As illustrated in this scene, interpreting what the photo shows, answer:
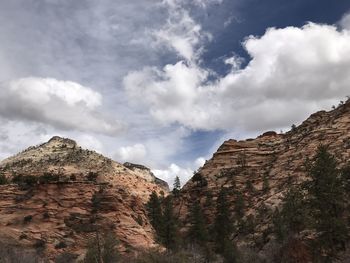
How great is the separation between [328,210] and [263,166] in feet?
213

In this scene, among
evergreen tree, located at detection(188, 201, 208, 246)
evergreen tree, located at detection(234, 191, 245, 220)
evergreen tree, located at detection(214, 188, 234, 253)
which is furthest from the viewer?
Result: evergreen tree, located at detection(234, 191, 245, 220)

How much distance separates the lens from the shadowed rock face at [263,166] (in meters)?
77.1

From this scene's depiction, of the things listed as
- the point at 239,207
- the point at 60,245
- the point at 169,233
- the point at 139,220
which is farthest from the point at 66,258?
the point at 239,207

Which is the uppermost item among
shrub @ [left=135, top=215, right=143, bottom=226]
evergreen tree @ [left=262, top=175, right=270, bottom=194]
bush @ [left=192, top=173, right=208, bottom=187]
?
bush @ [left=192, top=173, right=208, bottom=187]

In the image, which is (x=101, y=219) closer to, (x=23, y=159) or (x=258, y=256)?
(x=258, y=256)

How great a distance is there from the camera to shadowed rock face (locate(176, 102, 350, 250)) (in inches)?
3034

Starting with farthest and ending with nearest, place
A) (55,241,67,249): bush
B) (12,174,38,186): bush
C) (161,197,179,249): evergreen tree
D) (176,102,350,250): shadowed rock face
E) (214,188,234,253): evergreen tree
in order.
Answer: (12,174,38,186): bush → (176,102,350,250): shadowed rock face → (161,197,179,249): evergreen tree → (214,188,234,253): evergreen tree → (55,241,67,249): bush

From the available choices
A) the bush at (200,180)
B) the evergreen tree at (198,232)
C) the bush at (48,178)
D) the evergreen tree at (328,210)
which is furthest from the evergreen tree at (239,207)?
the evergreen tree at (328,210)

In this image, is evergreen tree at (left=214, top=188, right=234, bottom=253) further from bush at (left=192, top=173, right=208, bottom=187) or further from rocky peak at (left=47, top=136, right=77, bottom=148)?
rocky peak at (left=47, top=136, right=77, bottom=148)

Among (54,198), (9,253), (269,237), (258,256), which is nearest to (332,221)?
(258,256)

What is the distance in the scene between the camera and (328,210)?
3422 centimetres

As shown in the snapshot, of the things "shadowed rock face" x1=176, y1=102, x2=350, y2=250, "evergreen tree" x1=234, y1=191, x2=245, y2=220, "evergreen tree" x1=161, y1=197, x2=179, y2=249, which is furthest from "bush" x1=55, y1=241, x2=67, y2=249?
"evergreen tree" x1=234, y1=191, x2=245, y2=220

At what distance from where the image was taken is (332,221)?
32.7 metres

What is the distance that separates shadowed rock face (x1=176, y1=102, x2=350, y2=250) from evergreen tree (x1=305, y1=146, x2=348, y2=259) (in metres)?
29.3
